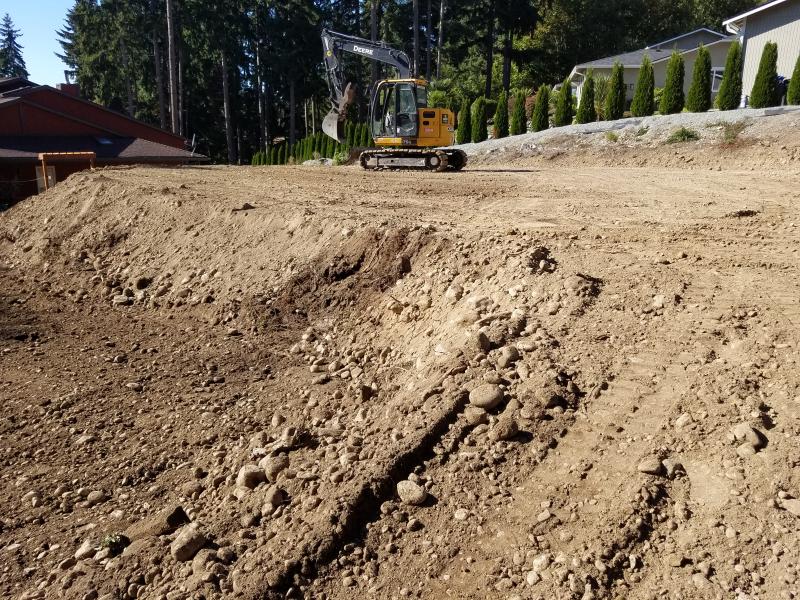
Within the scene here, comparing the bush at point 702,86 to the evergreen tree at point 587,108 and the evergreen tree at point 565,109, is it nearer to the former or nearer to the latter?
the evergreen tree at point 587,108

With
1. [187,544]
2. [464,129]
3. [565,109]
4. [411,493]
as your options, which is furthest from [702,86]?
[187,544]

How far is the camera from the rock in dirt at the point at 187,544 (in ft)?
13.4

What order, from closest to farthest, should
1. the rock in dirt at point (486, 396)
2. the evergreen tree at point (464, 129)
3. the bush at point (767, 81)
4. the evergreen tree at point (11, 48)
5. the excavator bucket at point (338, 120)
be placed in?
the rock in dirt at point (486, 396)
the excavator bucket at point (338, 120)
the bush at point (767, 81)
the evergreen tree at point (464, 129)
the evergreen tree at point (11, 48)

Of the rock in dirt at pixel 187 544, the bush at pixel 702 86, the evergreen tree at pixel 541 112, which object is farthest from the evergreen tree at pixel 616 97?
the rock in dirt at pixel 187 544

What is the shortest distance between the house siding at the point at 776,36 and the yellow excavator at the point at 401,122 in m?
13.4

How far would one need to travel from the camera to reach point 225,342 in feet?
25.3

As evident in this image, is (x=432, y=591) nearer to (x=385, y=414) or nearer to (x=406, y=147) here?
(x=385, y=414)

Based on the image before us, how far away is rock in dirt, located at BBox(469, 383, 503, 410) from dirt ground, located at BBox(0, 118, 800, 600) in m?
0.02

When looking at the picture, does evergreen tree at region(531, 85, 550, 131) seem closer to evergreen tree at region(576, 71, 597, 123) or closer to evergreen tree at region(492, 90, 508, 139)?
evergreen tree at region(576, 71, 597, 123)

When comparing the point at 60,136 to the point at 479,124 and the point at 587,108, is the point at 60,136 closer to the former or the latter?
the point at 479,124

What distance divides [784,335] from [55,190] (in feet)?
49.2

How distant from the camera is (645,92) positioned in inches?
894

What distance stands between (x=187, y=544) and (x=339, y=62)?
17.4 m

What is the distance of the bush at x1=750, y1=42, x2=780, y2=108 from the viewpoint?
20.3 m
